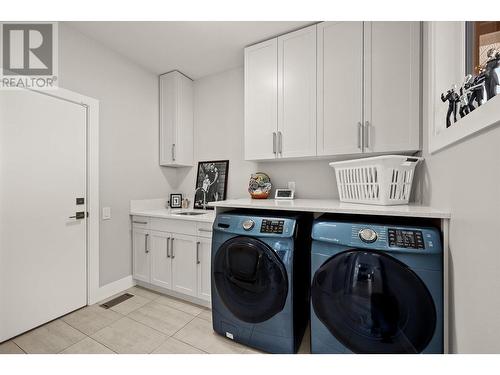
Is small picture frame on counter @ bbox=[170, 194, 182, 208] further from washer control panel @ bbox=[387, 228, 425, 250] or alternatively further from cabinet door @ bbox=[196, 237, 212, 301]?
washer control panel @ bbox=[387, 228, 425, 250]

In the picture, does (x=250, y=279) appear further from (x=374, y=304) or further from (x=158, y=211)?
(x=158, y=211)

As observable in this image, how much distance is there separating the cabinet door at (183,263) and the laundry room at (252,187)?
0.05 feet

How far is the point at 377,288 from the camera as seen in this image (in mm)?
1113

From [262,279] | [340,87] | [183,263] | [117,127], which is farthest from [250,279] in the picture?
[117,127]

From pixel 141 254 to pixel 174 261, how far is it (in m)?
0.50

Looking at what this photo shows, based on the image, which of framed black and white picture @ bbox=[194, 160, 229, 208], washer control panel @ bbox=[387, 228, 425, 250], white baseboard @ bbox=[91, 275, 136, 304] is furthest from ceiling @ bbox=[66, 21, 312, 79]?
white baseboard @ bbox=[91, 275, 136, 304]

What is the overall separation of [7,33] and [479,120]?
114 inches

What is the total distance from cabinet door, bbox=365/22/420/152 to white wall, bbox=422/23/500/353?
508mm

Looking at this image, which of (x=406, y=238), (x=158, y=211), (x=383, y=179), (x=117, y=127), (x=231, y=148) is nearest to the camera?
(x=406, y=238)

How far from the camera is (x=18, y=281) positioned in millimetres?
1636

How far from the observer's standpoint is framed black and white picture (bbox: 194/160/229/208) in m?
2.66

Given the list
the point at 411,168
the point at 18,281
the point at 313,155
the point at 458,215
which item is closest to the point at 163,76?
the point at 313,155
